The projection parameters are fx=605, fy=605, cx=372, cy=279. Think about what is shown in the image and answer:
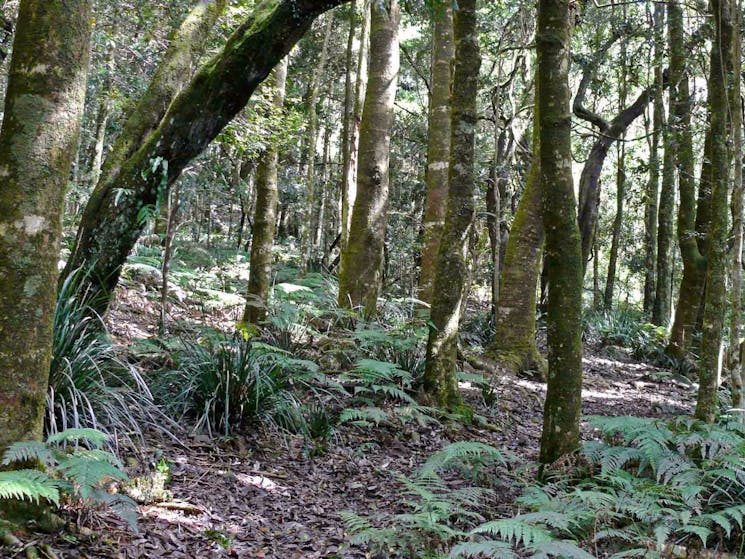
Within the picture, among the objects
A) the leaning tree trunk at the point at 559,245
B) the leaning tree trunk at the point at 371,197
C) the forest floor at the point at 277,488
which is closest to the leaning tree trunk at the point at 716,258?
the forest floor at the point at 277,488

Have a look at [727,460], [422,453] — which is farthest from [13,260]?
[727,460]

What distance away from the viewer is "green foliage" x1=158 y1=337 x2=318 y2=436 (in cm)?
516

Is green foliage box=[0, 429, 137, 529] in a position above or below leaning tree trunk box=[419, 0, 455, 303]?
below

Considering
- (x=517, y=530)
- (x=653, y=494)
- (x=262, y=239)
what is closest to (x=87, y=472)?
(x=517, y=530)

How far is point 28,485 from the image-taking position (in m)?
2.50

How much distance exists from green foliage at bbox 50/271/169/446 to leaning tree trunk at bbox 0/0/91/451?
85 centimetres

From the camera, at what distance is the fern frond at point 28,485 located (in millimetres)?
2420

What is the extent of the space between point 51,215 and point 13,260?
27cm

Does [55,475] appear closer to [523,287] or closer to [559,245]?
[559,245]

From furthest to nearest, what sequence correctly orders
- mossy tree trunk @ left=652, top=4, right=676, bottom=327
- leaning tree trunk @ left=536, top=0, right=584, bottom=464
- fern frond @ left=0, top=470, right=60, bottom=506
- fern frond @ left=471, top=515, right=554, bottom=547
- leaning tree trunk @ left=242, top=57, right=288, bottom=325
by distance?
mossy tree trunk @ left=652, top=4, right=676, bottom=327 → leaning tree trunk @ left=242, top=57, right=288, bottom=325 → leaning tree trunk @ left=536, top=0, right=584, bottom=464 → fern frond @ left=471, top=515, right=554, bottom=547 → fern frond @ left=0, top=470, right=60, bottom=506

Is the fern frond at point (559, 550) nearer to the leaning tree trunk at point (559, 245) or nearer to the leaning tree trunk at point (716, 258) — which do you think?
the leaning tree trunk at point (559, 245)

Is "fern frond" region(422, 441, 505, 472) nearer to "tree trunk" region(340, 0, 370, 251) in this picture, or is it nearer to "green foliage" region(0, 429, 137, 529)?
"green foliage" region(0, 429, 137, 529)

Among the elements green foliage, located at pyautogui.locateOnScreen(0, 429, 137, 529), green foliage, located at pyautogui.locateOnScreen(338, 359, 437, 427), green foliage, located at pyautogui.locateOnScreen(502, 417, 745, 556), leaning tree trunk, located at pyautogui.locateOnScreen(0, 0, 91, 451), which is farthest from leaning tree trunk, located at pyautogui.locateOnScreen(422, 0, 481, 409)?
leaning tree trunk, located at pyautogui.locateOnScreen(0, 0, 91, 451)

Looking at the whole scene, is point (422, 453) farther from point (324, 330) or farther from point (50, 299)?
point (50, 299)
